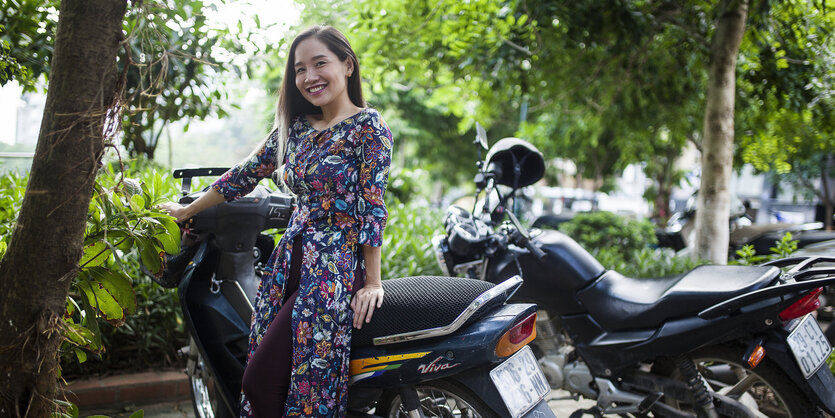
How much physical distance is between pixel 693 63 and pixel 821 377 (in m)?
4.67

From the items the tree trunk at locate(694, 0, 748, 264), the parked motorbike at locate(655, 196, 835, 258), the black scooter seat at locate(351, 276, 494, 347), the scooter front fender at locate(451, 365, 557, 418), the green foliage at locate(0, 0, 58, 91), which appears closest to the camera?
the scooter front fender at locate(451, 365, 557, 418)

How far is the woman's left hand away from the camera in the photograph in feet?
6.43

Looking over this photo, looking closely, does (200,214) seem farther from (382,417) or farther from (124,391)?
(124,391)

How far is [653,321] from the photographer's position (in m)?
2.59

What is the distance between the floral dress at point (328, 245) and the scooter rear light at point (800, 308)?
5.39ft

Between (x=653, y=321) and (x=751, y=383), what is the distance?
49 cm

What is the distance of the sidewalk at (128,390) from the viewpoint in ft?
10.4

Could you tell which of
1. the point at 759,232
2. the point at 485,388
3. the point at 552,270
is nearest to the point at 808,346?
the point at 552,270

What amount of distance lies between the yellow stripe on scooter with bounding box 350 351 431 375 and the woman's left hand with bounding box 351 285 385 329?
4.6 inches

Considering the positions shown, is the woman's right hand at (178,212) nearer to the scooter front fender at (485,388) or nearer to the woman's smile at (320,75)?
the woman's smile at (320,75)

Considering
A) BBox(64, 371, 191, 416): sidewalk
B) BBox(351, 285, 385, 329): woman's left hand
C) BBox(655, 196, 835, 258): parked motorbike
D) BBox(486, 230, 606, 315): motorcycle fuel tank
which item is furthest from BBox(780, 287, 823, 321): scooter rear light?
BBox(655, 196, 835, 258): parked motorbike

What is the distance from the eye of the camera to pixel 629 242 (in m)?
7.26

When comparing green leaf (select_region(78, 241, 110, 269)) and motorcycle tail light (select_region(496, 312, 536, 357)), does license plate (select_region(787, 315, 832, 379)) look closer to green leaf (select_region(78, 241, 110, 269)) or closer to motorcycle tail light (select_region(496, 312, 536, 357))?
motorcycle tail light (select_region(496, 312, 536, 357))

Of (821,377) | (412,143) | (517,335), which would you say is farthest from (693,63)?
(412,143)
